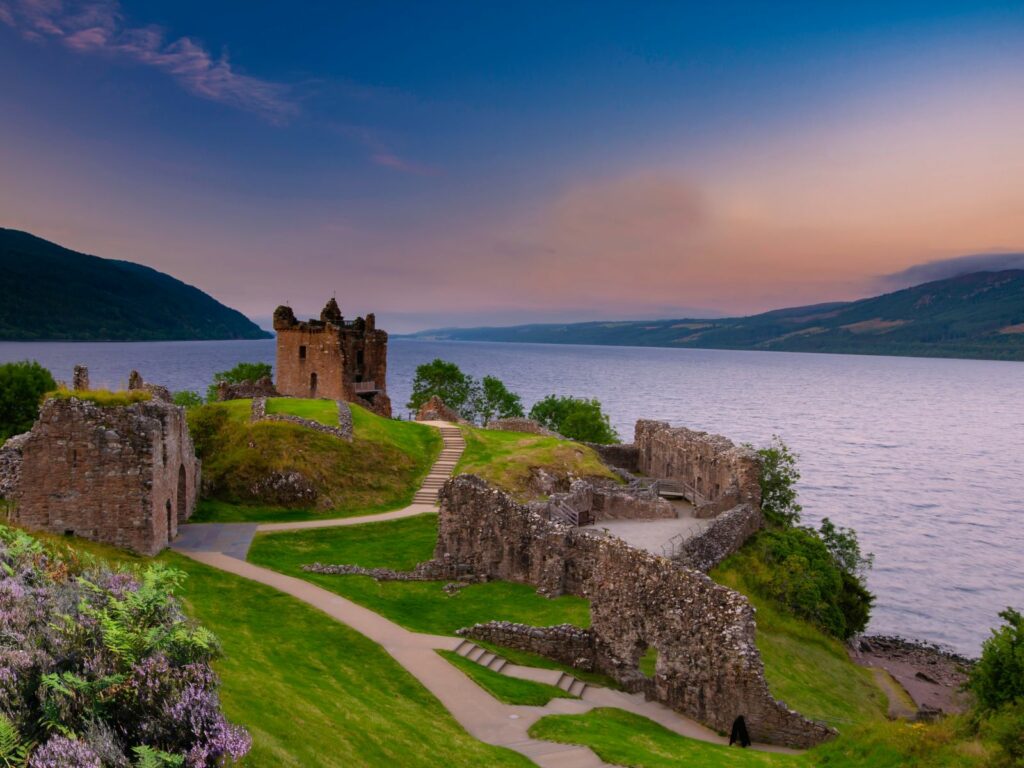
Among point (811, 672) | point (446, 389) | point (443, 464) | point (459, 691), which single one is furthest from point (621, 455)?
point (446, 389)

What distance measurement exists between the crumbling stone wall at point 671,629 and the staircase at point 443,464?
12.0 meters

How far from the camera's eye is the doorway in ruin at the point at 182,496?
33.6 m

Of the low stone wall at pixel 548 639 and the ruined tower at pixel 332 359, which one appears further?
the ruined tower at pixel 332 359

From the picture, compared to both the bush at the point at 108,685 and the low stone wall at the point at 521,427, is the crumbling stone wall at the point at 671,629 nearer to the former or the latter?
the bush at the point at 108,685

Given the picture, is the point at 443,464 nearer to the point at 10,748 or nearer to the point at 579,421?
the point at 579,421

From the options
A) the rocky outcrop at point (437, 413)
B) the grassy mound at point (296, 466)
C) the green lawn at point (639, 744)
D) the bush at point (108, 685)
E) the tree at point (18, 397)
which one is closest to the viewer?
the bush at point (108, 685)

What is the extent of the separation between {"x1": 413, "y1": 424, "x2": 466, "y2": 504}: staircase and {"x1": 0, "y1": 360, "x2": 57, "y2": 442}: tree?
31185 mm

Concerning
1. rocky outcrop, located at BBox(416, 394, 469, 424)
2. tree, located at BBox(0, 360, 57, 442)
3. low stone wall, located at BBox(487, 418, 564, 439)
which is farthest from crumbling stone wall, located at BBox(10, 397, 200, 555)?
rocky outcrop, located at BBox(416, 394, 469, 424)

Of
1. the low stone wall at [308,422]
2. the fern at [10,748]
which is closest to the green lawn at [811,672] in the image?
the fern at [10,748]

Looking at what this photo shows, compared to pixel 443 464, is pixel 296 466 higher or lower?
higher

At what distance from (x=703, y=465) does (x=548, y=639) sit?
87.6 ft

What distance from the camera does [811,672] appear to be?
93.9ft

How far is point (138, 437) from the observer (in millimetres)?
26875

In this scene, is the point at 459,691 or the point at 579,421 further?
the point at 579,421
